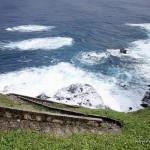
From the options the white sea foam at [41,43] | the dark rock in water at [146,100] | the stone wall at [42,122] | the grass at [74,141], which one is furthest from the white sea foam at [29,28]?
the grass at [74,141]

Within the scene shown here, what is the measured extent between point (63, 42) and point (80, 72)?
53.9 ft

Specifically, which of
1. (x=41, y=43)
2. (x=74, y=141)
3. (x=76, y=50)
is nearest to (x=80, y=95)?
(x=76, y=50)

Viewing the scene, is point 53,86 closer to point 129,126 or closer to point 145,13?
point 129,126

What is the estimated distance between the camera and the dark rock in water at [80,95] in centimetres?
4262

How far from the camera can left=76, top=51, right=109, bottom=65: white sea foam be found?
2206 inches

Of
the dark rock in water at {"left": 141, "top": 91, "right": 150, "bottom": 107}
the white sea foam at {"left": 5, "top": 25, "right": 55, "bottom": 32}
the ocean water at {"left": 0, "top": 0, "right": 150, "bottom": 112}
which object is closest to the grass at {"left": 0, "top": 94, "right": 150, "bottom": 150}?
the dark rock in water at {"left": 141, "top": 91, "right": 150, "bottom": 107}

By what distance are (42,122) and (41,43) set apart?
45.3m

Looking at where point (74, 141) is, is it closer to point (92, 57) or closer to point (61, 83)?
point (61, 83)

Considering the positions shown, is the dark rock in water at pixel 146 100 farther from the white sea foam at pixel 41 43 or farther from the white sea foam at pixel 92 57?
the white sea foam at pixel 41 43

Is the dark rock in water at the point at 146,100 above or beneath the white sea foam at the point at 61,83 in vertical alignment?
above

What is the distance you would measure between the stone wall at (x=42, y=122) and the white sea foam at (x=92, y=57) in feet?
109

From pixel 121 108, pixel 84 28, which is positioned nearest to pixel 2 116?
pixel 121 108

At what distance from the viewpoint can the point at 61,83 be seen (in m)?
47.8

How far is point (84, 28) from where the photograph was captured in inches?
2987
